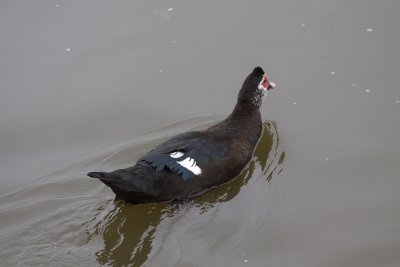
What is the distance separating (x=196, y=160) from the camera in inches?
241

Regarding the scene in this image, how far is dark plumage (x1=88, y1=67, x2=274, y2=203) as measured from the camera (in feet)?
18.9

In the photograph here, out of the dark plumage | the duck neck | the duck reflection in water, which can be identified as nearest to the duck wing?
the dark plumage

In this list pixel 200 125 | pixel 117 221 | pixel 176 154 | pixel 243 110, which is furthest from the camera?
pixel 200 125

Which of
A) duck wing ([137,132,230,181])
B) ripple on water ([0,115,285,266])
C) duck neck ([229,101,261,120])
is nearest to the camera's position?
ripple on water ([0,115,285,266])

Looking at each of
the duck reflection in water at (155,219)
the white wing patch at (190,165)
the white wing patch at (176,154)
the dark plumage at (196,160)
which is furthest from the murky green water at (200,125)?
the white wing patch at (176,154)

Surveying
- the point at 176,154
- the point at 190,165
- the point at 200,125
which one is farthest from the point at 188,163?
the point at 200,125

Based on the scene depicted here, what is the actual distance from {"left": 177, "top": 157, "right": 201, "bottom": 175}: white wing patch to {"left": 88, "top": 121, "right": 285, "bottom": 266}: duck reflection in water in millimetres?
286

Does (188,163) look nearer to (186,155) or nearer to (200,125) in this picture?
(186,155)

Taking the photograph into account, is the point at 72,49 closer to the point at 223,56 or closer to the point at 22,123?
the point at 22,123

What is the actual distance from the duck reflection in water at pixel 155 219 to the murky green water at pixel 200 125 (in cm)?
2

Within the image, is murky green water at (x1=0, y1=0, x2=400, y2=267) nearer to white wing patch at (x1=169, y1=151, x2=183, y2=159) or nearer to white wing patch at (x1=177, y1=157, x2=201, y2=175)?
white wing patch at (x1=177, y1=157, x2=201, y2=175)

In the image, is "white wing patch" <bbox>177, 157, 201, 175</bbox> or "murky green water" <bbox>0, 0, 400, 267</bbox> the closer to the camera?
"murky green water" <bbox>0, 0, 400, 267</bbox>

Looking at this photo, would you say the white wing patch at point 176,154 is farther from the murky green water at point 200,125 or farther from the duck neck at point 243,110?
the duck neck at point 243,110

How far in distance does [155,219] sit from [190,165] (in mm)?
634
